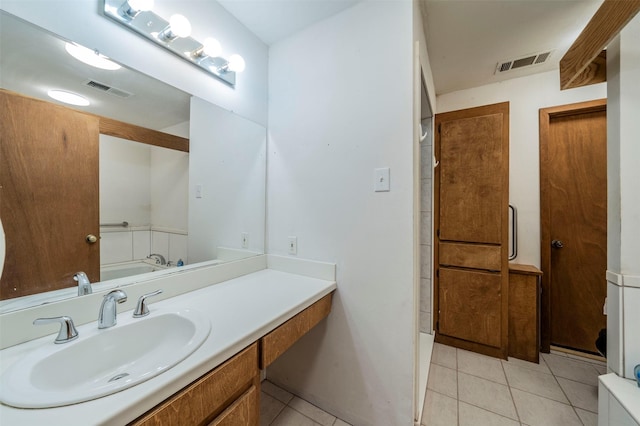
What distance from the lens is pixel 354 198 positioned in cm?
136

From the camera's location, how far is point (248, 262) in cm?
158

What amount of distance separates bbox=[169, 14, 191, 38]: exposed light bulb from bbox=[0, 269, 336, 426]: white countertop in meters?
1.26

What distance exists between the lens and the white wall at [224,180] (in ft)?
4.49

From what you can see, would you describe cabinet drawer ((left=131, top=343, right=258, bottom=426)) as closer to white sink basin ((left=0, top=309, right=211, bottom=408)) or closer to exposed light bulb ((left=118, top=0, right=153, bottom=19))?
white sink basin ((left=0, top=309, right=211, bottom=408))

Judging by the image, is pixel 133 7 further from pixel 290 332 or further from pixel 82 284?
pixel 290 332

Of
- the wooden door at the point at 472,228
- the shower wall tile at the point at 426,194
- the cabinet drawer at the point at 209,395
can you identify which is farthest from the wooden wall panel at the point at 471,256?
the cabinet drawer at the point at 209,395

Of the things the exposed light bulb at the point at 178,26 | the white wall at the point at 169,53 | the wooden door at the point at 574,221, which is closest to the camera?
the white wall at the point at 169,53

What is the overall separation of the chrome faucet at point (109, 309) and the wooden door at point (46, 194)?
20 centimetres

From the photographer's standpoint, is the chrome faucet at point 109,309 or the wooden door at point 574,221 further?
the wooden door at point 574,221

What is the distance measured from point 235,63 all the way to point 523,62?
2235 mm

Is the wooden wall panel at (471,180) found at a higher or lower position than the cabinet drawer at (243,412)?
higher

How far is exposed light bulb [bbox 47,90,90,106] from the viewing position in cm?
89

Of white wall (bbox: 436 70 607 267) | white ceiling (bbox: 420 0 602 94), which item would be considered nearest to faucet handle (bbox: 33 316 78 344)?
white ceiling (bbox: 420 0 602 94)

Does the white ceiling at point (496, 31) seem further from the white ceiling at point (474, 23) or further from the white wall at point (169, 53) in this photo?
the white wall at point (169, 53)
